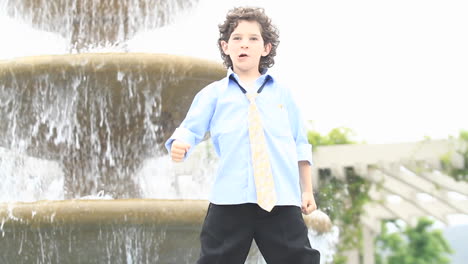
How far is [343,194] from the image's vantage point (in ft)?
38.5

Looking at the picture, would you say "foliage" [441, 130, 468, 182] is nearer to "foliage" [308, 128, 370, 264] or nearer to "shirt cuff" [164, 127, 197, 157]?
"foliage" [308, 128, 370, 264]

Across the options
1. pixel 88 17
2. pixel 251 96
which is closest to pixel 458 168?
pixel 88 17

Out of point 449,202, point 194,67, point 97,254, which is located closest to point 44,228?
point 97,254

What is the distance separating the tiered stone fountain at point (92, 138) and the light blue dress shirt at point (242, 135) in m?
1.21

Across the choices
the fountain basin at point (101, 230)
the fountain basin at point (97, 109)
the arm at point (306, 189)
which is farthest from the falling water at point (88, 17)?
the arm at point (306, 189)

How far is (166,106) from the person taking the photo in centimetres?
386

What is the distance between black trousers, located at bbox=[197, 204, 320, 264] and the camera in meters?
1.91

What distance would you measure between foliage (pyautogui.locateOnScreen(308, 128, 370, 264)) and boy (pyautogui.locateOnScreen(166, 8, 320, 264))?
9114mm

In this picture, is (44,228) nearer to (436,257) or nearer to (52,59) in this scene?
(52,59)

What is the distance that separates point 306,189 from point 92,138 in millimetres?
2213

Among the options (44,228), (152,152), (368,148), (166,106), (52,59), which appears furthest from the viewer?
(368,148)

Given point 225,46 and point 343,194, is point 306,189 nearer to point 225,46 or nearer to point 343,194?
point 225,46

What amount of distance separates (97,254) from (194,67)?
108cm

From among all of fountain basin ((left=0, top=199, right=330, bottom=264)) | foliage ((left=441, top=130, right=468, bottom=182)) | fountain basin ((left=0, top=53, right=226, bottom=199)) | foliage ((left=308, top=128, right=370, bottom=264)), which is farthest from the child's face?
foliage ((left=308, top=128, right=370, bottom=264))
